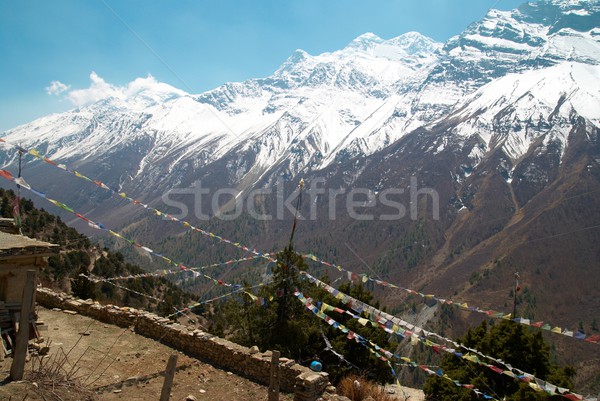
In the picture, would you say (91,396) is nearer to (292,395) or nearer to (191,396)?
(191,396)

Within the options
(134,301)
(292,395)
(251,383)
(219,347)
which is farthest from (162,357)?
(134,301)

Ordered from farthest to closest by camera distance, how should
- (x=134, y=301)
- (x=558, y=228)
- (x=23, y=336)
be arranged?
1. (x=558, y=228)
2. (x=134, y=301)
3. (x=23, y=336)

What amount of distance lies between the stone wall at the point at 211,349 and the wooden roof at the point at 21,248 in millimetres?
5037

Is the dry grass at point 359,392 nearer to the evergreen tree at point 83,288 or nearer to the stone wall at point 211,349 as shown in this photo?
the stone wall at point 211,349

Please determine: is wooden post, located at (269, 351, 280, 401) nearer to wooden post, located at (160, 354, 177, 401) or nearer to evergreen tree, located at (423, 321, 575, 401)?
wooden post, located at (160, 354, 177, 401)

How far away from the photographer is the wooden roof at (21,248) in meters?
9.60

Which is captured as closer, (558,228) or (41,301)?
Result: (41,301)

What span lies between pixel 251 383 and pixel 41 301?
455 inches

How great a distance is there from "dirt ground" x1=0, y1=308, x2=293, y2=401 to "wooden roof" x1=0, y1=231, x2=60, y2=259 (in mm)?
2272

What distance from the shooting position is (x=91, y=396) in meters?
8.01

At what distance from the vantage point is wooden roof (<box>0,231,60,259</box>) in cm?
960

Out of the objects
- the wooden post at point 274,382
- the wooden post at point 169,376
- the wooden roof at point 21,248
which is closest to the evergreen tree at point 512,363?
the wooden post at point 274,382

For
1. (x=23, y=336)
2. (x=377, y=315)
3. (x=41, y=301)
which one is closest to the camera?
(x=23, y=336)

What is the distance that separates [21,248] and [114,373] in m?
3.99
